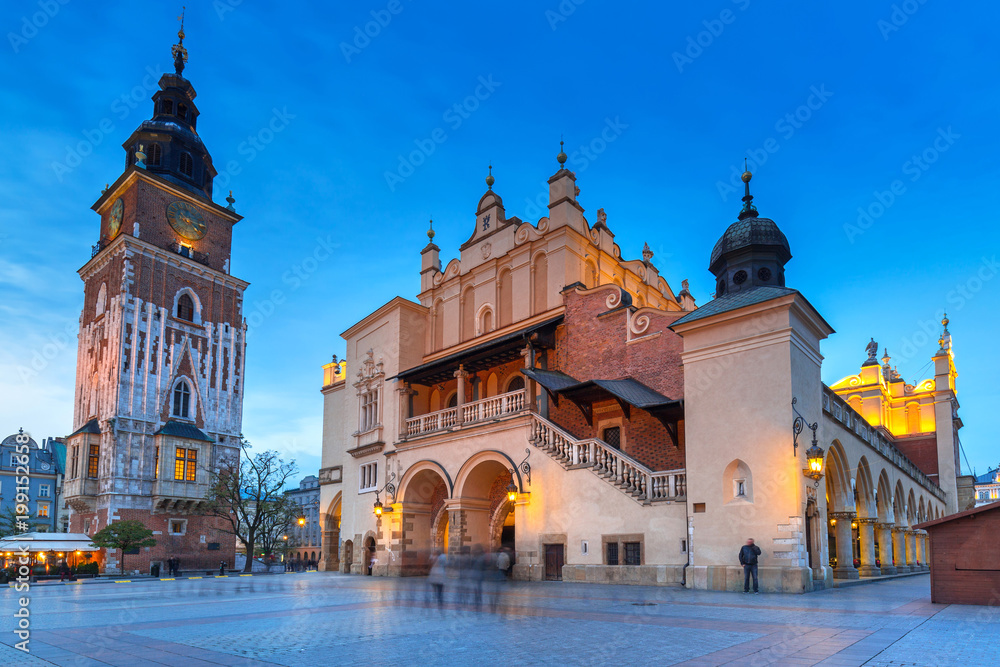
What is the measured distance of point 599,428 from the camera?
968 inches

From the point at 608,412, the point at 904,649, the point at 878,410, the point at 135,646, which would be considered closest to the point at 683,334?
the point at 608,412

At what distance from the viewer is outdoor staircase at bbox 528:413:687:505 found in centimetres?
1967

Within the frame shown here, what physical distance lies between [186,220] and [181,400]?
1333 centimetres

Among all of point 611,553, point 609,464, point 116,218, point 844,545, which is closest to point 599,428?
point 609,464

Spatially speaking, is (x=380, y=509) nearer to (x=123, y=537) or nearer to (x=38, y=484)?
(x=123, y=537)

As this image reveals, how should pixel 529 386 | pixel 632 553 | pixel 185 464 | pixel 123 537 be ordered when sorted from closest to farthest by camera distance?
pixel 632 553 < pixel 529 386 < pixel 123 537 < pixel 185 464

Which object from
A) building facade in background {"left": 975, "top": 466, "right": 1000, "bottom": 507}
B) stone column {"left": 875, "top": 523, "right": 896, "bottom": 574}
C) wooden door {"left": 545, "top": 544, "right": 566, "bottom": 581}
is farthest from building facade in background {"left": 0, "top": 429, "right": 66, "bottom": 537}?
building facade in background {"left": 975, "top": 466, "right": 1000, "bottom": 507}

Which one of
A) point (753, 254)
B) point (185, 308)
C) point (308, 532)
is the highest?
point (185, 308)

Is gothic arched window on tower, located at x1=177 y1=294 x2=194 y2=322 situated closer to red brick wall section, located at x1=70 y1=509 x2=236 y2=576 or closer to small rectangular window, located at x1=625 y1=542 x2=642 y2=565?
red brick wall section, located at x1=70 y1=509 x2=236 y2=576

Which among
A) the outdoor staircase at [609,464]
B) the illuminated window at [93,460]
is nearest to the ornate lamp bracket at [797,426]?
the outdoor staircase at [609,464]

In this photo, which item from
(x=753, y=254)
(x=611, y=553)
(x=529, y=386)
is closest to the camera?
(x=611, y=553)

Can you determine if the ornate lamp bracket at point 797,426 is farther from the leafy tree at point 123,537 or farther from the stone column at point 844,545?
the leafy tree at point 123,537

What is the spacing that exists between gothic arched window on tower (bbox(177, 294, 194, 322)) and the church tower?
99 mm

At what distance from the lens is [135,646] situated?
8633 mm
